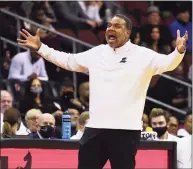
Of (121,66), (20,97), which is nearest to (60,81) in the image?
(20,97)

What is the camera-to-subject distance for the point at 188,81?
14414 millimetres

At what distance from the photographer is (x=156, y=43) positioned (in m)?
14.7

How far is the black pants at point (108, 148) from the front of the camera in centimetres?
674

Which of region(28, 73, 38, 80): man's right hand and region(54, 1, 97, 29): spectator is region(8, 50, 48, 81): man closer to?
region(28, 73, 38, 80): man's right hand

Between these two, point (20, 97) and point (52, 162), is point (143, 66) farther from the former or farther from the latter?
point (20, 97)

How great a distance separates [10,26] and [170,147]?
6.13 meters

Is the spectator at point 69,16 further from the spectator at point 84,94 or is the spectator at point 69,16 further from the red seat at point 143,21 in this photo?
the spectator at point 84,94

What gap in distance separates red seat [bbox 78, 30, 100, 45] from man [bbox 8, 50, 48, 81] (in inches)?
76.3

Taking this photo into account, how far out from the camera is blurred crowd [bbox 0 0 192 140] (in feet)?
37.6

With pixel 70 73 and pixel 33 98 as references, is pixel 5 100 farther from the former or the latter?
pixel 70 73

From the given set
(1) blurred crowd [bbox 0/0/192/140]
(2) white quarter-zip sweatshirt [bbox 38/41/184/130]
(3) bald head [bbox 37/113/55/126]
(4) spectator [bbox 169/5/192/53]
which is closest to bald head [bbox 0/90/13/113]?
(1) blurred crowd [bbox 0/0/192/140]

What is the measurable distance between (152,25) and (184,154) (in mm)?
5995

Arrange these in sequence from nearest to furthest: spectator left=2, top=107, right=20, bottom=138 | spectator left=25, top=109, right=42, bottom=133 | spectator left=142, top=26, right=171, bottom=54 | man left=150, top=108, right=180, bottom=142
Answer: spectator left=2, top=107, right=20, bottom=138
man left=150, top=108, right=180, bottom=142
spectator left=25, top=109, right=42, bottom=133
spectator left=142, top=26, right=171, bottom=54

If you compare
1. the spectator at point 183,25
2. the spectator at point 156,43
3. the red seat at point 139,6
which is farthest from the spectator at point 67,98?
the red seat at point 139,6
